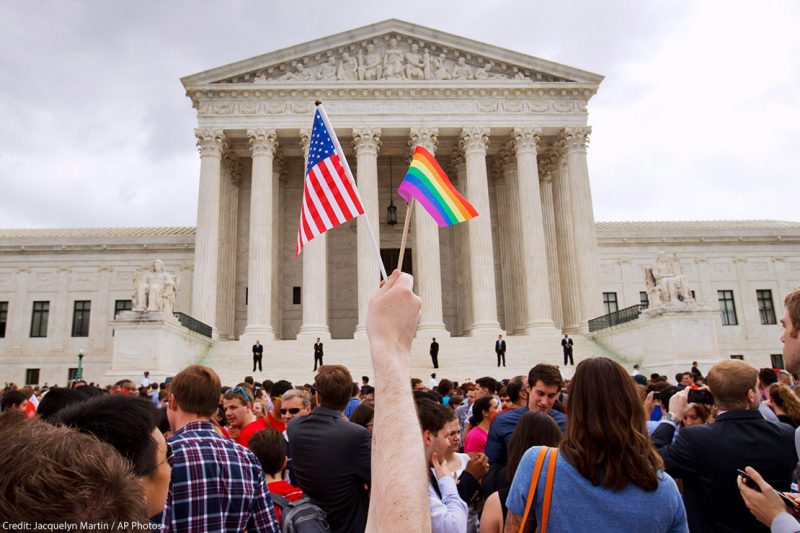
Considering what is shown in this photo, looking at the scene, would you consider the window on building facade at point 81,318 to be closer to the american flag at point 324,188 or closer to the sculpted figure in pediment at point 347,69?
the sculpted figure in pediment at point 347,69

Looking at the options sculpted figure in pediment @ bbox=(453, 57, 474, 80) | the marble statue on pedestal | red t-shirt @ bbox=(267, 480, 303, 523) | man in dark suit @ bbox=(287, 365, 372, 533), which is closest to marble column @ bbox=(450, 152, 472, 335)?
sculpted figure in pediment @ bbox=(453, 57, 474, 80)

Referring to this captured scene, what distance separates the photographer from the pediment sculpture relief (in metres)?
33.8

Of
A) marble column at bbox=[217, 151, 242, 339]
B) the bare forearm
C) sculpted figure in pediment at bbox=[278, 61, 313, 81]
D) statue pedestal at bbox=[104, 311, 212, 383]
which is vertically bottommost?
the bare forearm

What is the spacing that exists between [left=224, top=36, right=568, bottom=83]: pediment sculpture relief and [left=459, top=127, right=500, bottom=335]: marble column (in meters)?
3.94

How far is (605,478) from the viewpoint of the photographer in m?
2.67

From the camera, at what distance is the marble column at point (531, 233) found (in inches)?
1261

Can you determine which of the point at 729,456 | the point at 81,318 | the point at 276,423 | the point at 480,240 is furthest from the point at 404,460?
the point at 81,318

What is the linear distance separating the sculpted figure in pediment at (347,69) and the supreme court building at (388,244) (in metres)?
0.09

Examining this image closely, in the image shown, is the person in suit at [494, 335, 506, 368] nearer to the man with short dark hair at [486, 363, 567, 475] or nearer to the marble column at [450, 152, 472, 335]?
the marble column at [450, 152, 472, 335]

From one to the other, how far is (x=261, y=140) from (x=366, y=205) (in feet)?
22.5

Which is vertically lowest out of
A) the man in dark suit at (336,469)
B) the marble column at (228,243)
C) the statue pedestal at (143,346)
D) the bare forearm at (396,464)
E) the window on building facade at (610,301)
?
the man in dark suit at (336,469)

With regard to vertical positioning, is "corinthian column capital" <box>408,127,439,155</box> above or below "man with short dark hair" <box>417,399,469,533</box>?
above

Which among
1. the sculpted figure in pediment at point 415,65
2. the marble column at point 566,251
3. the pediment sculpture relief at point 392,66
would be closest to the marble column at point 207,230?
the pediment sculpture relief at point 392,66

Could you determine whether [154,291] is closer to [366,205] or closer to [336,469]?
[366,205]
